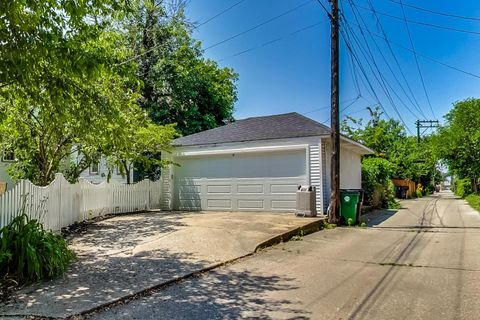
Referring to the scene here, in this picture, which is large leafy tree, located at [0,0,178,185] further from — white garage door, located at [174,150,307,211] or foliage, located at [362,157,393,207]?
foliage, located at [362,157,393,207]

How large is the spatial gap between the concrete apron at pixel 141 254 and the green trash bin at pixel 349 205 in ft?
4.54

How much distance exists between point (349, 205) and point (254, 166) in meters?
3.60

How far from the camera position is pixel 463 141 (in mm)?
29875

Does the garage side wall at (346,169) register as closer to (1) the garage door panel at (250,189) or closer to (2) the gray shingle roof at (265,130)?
(2) the gray shingle roof at (265,130)

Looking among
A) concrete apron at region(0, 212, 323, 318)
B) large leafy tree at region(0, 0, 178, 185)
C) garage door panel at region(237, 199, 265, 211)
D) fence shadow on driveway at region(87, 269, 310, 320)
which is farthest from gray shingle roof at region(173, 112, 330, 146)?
fence shadow on driveway at region(87, 269, 310, 320)

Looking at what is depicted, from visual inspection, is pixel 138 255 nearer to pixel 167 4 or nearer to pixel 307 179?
pixel 307 179

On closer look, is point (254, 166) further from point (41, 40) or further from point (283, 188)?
point (41, 40)

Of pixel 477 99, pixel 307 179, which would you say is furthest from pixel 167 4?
pixel 477 99

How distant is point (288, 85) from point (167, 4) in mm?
10987

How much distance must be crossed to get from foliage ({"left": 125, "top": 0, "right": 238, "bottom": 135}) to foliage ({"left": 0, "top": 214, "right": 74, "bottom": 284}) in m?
16.3

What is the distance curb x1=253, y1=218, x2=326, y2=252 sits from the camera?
8.05 meters

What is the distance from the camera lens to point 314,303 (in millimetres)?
4484

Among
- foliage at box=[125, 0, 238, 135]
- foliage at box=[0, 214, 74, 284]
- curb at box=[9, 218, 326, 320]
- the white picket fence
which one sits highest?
foliage at box=[125, 0, 238, 135]

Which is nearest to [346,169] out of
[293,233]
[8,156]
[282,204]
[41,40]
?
[282,204]
